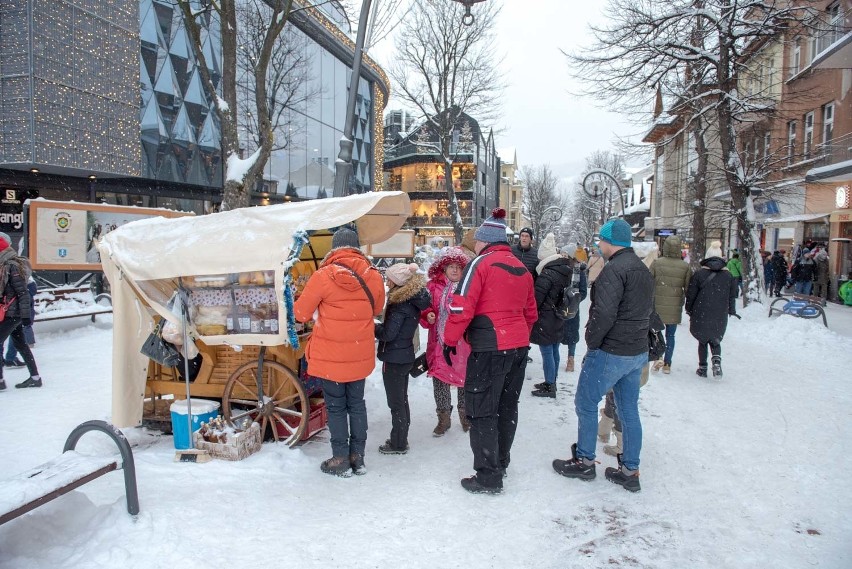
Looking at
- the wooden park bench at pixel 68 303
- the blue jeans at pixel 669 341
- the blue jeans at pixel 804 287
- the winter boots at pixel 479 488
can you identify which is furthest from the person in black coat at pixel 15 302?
the blue jeans at pixel 804 287

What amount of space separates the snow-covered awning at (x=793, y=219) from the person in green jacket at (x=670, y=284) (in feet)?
51.9

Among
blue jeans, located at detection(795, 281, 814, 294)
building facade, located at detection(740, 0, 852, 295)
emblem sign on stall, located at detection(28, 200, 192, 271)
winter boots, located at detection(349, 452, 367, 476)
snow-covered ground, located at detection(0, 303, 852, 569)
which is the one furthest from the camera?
blue jeans, located at detection(795, 281, 814, 294)

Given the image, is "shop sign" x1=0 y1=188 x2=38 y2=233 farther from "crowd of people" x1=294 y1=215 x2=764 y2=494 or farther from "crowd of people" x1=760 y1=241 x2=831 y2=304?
"crowd of people" x1=760 y1=241 x2=831 y2=304

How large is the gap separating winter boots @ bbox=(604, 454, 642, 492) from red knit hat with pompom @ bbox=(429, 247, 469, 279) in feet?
7.46

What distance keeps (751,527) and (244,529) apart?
331cm

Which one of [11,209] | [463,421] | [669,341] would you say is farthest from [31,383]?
[11,209]

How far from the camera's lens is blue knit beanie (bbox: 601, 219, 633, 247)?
3980mm

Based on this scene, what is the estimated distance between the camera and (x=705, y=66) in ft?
49.3

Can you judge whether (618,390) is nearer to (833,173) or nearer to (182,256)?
(182,256)

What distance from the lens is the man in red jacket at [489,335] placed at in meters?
3.79

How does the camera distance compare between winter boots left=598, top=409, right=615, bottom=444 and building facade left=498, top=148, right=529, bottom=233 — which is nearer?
winter boots left=598, top=409, right=615, bottom=444

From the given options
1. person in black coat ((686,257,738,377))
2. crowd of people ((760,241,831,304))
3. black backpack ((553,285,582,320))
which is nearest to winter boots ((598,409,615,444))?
black backpack ((553,285,582,320))

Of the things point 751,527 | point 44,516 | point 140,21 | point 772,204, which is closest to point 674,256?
point 751,527

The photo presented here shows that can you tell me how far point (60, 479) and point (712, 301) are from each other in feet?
24.4
